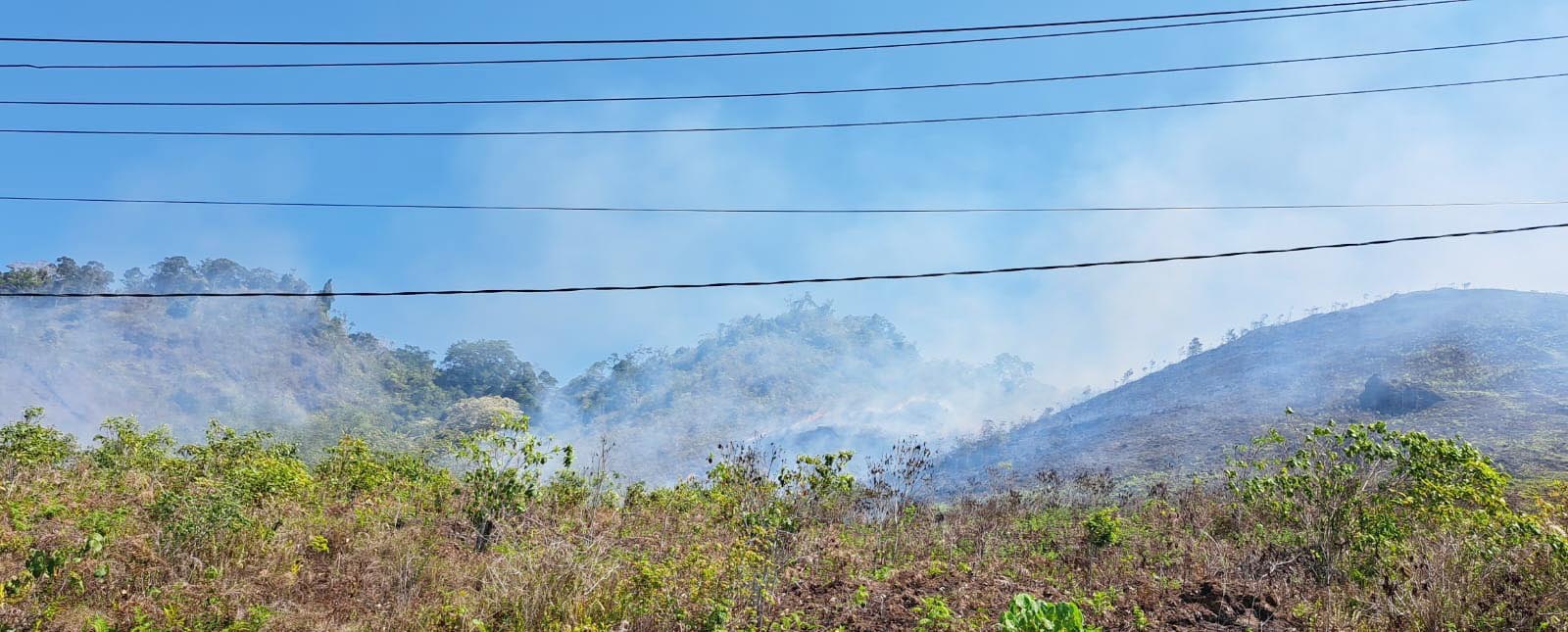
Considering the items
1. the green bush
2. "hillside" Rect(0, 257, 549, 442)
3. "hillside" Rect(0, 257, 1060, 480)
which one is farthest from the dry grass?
"hillside" Rect(0, 257, 549, 442)

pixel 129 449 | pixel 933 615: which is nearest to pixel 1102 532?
pixel 933 615

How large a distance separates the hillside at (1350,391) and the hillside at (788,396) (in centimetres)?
1107

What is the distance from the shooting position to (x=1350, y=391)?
3334 centimetres

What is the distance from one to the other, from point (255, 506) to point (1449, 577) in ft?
41.2

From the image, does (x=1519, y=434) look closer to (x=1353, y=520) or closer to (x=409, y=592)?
(x=1353, y=520)

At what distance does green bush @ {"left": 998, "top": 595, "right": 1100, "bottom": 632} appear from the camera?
466cm

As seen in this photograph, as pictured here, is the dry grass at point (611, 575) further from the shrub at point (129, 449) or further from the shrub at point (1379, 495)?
the shrub at point (129, 449)

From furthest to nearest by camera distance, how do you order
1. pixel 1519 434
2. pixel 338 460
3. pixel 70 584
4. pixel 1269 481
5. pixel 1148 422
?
pixel 1148 422, pixel 1519 434, pixel 338 460, pixel 1269 481, pixel 70 584

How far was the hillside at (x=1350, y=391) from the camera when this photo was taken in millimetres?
26125

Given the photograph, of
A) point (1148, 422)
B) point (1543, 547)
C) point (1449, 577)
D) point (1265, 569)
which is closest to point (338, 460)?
point (1265, 569)

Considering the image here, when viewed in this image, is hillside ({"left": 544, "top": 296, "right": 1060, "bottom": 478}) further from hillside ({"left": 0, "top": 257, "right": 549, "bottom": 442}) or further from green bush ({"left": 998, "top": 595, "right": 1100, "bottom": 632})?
green bush ({"left": 998, "top": 595, "right": 1100, "bottom": 632})

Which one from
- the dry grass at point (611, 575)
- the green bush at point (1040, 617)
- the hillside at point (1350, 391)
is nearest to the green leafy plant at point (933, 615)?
the dry grass at point (611, 575)

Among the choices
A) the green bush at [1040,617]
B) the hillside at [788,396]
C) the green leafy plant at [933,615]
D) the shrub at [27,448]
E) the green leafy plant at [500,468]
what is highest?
the hillside at [788,396]

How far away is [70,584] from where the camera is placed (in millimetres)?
6246
